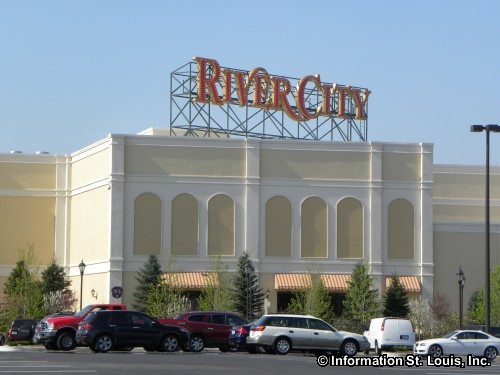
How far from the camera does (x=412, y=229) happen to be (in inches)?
3199

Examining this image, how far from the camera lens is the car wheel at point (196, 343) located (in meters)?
47.6

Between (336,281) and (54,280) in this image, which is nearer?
(336,281)

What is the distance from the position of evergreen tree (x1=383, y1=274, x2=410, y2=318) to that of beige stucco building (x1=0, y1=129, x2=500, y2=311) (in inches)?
122

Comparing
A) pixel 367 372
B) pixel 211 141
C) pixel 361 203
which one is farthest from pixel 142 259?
pixel 367 372

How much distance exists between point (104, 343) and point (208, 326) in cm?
668

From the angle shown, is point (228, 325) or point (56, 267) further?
point (56, 267)

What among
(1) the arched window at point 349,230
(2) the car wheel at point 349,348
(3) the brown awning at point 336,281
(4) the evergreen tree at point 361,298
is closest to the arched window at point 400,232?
(1) the arched window at point 349,230

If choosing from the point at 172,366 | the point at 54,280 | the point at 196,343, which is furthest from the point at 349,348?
the point at 54,280

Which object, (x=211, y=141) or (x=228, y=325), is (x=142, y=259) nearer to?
(x=211, y=141)

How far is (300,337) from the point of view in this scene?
4494 cm

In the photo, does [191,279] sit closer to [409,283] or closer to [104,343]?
[409,283]

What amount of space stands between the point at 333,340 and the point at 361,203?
3612cm

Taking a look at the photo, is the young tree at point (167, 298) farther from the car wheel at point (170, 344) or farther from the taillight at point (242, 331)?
the car wheel at point (170, 344)

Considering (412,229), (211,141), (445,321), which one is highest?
(211,141)
